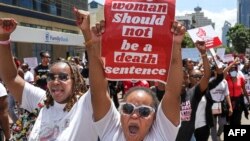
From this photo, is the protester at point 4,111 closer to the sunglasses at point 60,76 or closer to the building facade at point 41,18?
the sunglasses at point 60,76

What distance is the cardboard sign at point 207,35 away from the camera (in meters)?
6.36

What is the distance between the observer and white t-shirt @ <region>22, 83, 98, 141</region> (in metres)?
3.01

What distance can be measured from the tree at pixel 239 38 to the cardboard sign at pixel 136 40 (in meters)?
73.0

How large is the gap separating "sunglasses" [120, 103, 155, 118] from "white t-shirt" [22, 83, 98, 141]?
1.08 feet

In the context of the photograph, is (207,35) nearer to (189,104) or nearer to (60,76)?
(189,104)

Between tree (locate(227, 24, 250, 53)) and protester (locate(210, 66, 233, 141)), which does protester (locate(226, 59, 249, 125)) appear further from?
tree (locate(227, 24, 250, 53))

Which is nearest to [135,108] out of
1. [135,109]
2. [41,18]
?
[135,109]

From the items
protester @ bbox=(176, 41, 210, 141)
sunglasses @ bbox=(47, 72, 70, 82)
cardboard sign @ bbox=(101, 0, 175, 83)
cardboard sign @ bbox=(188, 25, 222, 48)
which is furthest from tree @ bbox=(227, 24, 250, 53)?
sunglasses @ bbox=(47, 72, 70, 82)

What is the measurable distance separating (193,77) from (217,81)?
1.02 ft

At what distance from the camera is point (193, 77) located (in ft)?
19.2

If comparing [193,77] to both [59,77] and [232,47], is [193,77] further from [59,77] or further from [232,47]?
[232,47]

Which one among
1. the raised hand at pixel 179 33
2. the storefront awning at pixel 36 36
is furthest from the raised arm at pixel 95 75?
the storefront awning at pixel 36 36

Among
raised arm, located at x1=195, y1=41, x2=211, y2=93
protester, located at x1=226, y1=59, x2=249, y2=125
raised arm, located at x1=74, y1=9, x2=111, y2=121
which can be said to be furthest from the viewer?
protester, located at x1=226, y1=59, x2=249, y2=125

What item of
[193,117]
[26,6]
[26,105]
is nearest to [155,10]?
[26,105]
